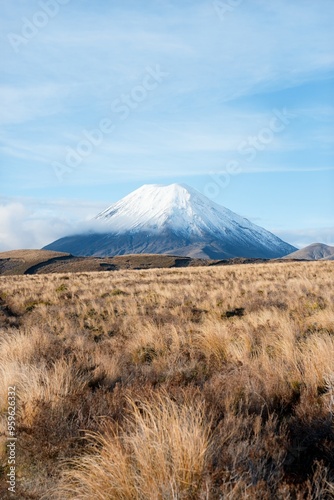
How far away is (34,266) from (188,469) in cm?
9626

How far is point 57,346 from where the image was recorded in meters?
7.55
